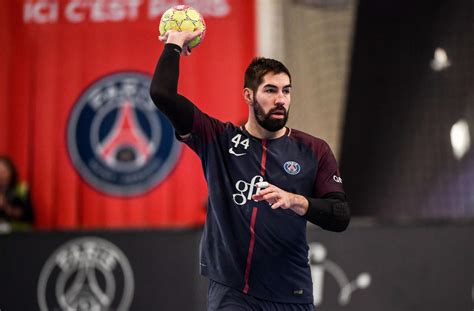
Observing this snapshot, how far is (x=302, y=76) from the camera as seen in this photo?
1136 centimetres

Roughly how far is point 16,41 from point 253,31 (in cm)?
371

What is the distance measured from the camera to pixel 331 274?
8758mm

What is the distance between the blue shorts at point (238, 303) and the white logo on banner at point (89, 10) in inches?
289

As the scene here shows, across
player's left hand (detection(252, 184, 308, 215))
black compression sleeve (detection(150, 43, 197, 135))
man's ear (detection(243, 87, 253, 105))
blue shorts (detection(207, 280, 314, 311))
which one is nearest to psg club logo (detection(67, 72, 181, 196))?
man's ear (detection(243, 87, 253, 105))

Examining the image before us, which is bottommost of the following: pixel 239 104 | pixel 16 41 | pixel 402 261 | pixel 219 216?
pixel 402 261

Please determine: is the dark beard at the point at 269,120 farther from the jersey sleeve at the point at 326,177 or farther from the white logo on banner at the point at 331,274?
the white logo on banner at the point at 331,274

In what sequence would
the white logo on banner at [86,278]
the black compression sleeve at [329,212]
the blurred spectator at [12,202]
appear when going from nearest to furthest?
the black compression sleeve at [329,212], the white logo on banner at [86,278], the blurred spectator at [12,202]

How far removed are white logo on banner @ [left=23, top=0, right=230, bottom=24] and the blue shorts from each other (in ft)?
24.1

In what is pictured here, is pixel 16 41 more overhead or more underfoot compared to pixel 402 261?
more overhead

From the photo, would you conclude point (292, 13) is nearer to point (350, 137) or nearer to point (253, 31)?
point (253, 31)

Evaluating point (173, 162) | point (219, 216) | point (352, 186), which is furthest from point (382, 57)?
point (219, 216)

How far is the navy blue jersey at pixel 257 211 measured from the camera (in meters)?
5.29

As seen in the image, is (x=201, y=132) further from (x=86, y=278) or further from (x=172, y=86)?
(x=86, y=278)

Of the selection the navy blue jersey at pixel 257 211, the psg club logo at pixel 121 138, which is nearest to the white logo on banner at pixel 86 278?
the psg club logo at pixel 121 138
